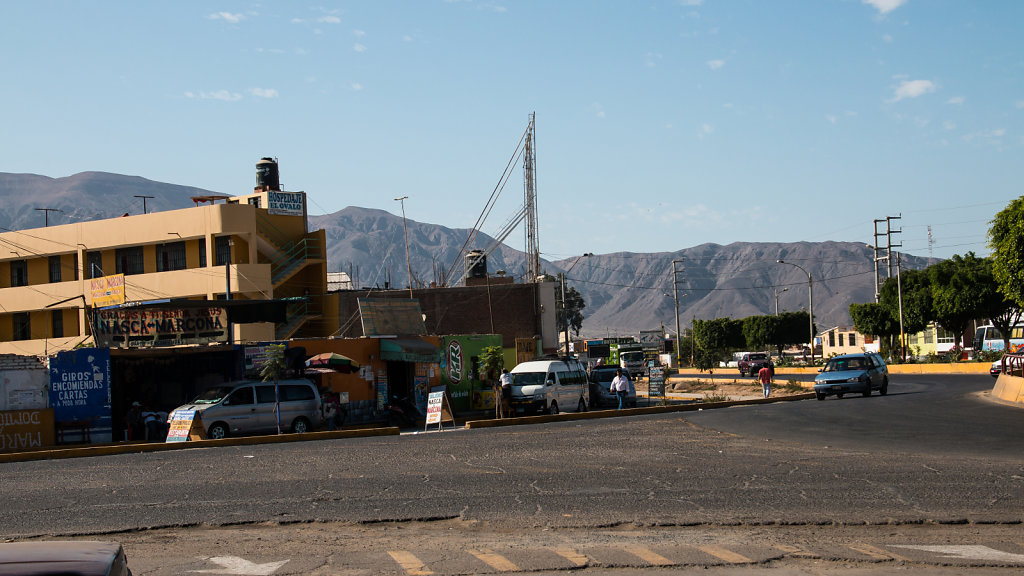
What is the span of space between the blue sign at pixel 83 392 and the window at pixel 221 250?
18.7 metres

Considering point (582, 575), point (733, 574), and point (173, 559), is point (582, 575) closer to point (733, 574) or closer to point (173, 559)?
point (733, 574)

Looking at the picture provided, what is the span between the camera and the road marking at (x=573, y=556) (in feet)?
27.4

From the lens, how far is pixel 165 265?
4703cm

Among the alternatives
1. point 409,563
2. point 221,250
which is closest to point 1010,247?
point 409,563

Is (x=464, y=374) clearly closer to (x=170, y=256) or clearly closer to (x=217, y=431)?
(x=217, y=431)

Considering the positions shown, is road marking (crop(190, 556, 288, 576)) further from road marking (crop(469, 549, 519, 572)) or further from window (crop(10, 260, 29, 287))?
window (crop(10, 260, 29, 287))

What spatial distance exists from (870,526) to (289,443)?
17.0 meters

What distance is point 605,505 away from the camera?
11.6 m

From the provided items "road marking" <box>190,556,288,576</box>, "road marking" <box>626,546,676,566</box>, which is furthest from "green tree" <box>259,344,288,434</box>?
"road marking" <box>626,546,676,566</box>

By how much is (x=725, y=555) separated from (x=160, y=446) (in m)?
18.9

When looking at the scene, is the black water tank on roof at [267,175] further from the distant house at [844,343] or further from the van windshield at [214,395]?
the distant house at [844,343]

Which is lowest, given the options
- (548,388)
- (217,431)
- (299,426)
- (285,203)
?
(299,426)

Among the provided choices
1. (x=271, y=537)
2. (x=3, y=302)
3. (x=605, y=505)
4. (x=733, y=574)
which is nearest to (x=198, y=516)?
(x=271, y=537)

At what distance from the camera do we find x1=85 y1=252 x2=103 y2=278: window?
47625 mm
